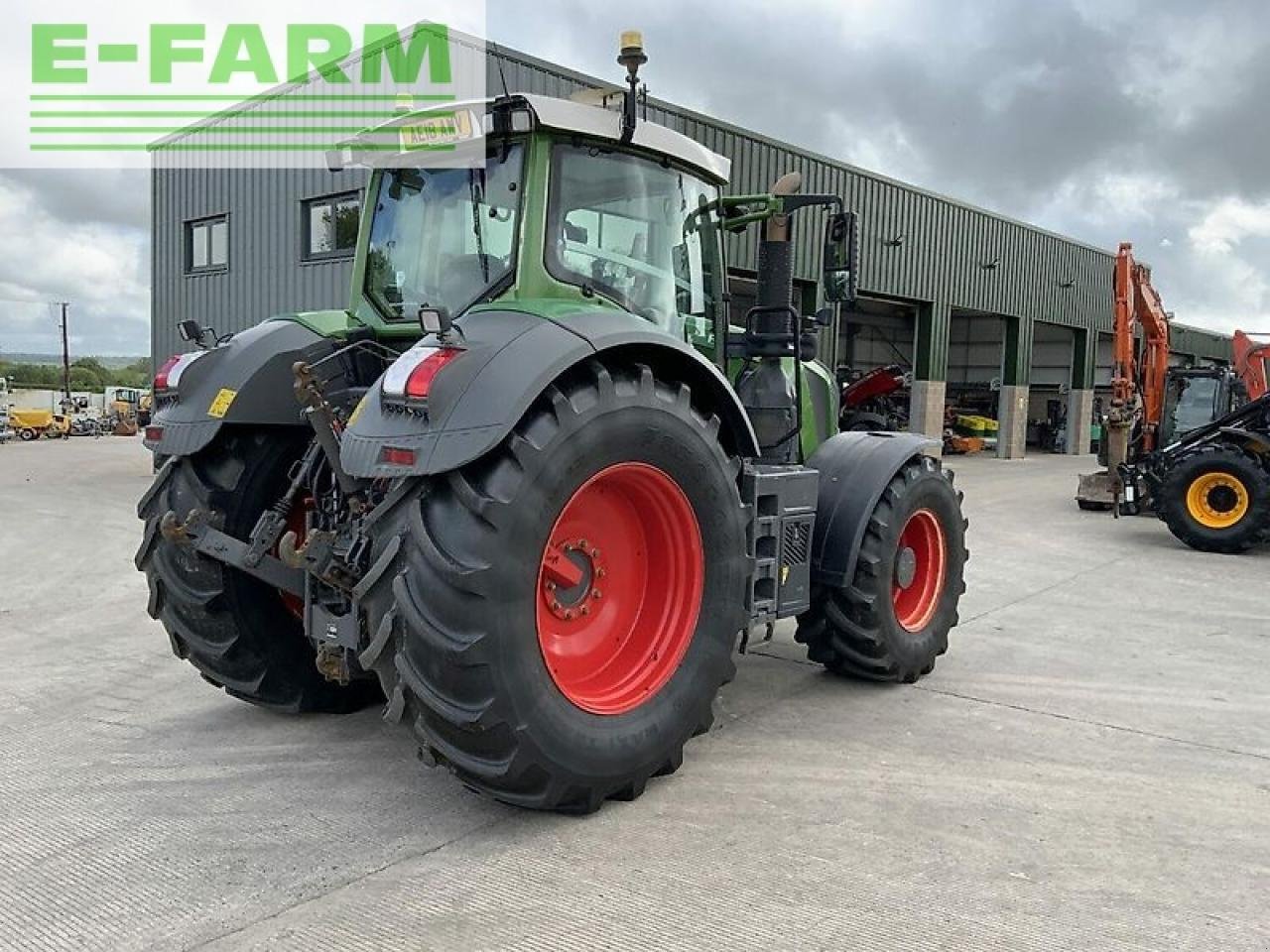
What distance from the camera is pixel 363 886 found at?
9.52ft

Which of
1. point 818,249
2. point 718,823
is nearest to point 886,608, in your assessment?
point 718,823

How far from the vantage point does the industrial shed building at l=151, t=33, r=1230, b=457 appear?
15.9 meters

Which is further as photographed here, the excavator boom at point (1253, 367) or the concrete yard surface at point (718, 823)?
the excavator boom at point (1253, 367)

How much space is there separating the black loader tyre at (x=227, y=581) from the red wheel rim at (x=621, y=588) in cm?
138

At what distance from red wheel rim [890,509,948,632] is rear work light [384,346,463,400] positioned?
116 inches

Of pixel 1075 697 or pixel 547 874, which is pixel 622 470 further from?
pixel 1075 697

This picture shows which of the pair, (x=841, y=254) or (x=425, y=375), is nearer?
(x=425, y=375)

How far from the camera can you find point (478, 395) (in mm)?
2982

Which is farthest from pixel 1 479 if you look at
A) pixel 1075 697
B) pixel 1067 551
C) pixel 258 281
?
pixel 1075 697

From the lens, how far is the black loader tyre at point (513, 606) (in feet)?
9.61

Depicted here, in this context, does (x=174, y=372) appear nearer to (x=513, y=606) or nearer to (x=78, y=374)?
(x=513, y=606)

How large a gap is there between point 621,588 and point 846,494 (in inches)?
61.2

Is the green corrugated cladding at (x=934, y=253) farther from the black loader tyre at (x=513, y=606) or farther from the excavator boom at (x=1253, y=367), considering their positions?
the black loader tyre at (x=513, y=606)

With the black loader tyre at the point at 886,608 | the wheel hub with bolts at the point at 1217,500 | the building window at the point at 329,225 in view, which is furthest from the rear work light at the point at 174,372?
the building window at the point at 329,225
